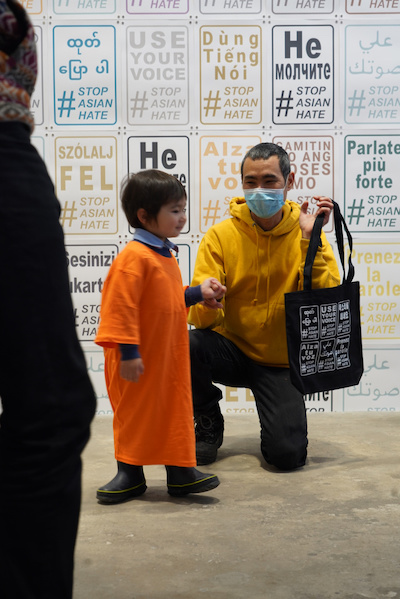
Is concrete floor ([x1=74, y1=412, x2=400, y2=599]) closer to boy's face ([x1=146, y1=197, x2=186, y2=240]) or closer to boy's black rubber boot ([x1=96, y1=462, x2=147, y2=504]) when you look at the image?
boy's black rubber boot ([x1=96, y1=462, x2=147, y2=504])

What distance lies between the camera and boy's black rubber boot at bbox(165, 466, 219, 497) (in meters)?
2.30

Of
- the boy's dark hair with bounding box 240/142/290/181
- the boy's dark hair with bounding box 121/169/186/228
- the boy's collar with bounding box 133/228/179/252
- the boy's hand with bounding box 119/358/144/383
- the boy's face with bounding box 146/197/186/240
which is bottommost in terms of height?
the boy's hand with bounding box 119/358/144/383

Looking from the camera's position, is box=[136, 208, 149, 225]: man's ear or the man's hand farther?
the man's hand

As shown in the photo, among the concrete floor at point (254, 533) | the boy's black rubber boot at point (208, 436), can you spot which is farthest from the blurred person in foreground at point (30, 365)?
the boy's black rubber boot at point (208, 436)

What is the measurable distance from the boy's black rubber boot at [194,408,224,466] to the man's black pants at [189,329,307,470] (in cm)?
3

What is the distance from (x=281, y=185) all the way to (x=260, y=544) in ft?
4.35

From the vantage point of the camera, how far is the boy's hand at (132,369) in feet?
6.97

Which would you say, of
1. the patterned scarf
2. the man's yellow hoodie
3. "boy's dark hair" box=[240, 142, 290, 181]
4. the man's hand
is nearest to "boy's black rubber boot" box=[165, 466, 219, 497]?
the man's yellow hoodie

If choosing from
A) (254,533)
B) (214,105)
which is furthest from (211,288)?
(214,105)

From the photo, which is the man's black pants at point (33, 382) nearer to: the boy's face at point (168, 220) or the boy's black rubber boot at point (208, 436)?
the boy's face at point (168, 220)

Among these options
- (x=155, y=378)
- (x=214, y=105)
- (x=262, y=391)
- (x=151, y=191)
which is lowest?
(x=262, y=391)

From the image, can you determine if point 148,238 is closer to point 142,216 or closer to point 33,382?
point 142,216

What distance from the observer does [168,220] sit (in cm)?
227

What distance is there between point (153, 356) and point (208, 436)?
2.06 ft
